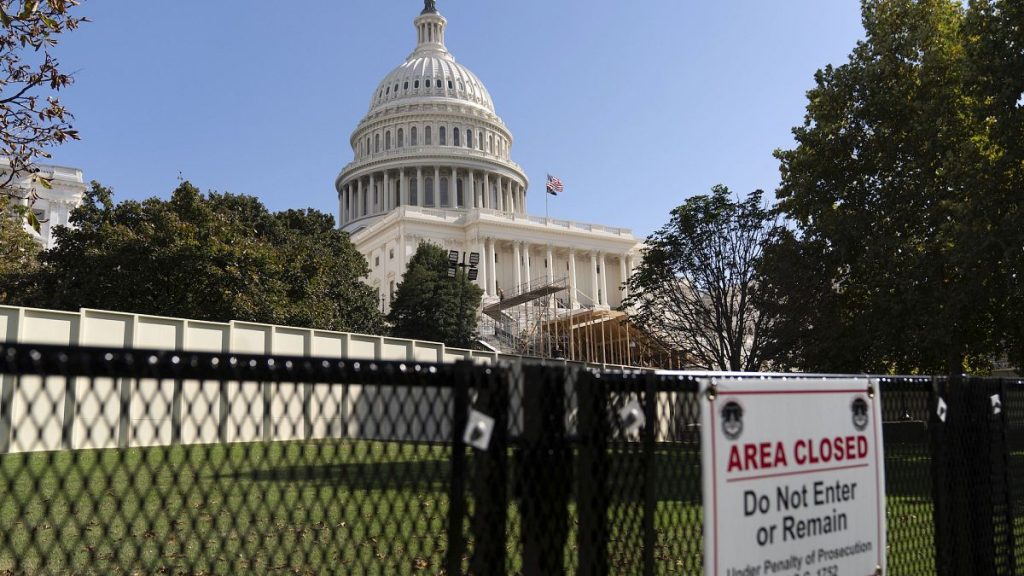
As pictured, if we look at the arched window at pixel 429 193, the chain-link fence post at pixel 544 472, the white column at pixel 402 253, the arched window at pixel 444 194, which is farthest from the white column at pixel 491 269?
the chain-link fence post at pixel 544 472

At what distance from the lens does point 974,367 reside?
36.3 meters

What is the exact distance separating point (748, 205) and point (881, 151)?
17.5 ft

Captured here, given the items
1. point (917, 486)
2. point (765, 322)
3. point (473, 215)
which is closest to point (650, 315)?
point (765, 322)

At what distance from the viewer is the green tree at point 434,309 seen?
60938 millimetres

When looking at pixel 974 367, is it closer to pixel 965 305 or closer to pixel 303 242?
pixel 965 305

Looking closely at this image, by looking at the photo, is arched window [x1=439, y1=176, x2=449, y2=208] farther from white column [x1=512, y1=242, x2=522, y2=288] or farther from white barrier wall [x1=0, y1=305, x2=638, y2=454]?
white barrier wall [x1=0, y1=305, x2=638, y2=454]

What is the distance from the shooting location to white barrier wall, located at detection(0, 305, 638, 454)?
8.34 feet

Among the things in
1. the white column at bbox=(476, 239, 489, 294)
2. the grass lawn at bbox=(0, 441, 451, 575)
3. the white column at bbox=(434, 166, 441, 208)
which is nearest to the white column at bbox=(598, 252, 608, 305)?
the white column at bbox=(476, 239, 489, 294)

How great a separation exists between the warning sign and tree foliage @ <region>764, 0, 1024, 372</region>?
23224 millimetres

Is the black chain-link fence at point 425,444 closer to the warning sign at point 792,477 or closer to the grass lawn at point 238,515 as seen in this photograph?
the grass lawn at point 238,515

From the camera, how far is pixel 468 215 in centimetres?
8938

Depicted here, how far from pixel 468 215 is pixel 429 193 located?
18566 millimetres

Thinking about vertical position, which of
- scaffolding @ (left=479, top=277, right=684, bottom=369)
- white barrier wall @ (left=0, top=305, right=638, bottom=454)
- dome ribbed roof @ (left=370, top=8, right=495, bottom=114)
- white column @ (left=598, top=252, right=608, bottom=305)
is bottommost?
white barrier wall @ (left=0, top=305, right=638, bottom=454)

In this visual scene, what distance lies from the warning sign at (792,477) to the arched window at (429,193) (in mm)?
102966
